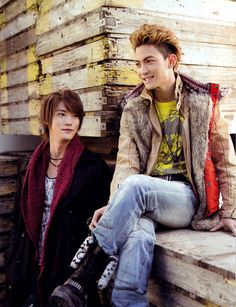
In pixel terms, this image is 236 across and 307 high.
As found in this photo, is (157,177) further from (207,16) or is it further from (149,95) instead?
(207,16)

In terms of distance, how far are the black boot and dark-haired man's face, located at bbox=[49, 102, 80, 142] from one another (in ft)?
4.15

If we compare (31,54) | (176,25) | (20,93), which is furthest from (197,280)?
(20,93)

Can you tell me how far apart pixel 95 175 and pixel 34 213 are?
2.03ft

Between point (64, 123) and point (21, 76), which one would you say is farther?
point (21, 76)

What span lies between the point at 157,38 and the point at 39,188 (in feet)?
5.34

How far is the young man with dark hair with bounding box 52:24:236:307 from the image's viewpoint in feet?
9.64

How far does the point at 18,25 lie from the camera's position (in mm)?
5711

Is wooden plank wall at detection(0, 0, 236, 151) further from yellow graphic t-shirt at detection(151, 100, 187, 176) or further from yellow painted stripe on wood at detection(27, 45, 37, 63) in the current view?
yellow graphic t-shirt at detection(151, 100, 187, 176)

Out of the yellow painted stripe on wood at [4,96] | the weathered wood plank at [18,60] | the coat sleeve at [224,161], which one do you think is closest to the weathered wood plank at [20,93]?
the yellow painted stripe on wood at [4,96]

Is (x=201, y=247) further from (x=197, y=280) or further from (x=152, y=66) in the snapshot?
(x=152, y=66)

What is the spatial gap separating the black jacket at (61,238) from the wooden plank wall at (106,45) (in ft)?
1.51

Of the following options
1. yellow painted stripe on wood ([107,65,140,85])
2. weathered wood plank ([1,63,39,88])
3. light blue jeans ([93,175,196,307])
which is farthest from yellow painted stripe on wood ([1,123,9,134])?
light blue jeans ([93,175,196,307])

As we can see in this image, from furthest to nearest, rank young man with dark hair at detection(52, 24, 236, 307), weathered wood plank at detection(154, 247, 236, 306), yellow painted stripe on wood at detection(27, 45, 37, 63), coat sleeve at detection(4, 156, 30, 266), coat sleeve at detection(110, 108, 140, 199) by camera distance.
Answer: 1. yellow painted stripe on wood at detection(27, 45, 37, 63)
2. coat sleeve at detection(4, 156, 30, 266)
3. coat sleeve at detection(110, 108, 140, 199)
4. young man with dark hair at detection(52, 24, 236, 307)
5. weathered wood plank at detection(154, 247, 236, 306)

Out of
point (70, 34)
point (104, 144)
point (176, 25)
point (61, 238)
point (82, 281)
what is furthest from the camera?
point (104, 144)
